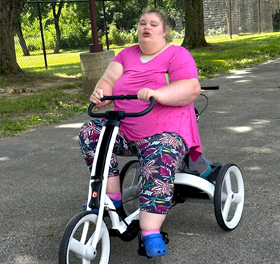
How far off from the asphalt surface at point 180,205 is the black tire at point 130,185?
0.28m

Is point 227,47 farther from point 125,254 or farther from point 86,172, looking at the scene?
point 125,254

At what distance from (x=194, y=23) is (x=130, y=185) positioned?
1344cm

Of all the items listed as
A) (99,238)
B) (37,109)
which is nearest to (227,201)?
(99,238)

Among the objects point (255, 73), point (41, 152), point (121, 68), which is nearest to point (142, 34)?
point (121, 68)

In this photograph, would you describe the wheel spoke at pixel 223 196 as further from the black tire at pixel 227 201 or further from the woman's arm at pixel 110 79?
the woman's arm at pixel 110 79

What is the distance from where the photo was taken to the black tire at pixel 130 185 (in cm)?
359

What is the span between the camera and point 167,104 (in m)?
3.06

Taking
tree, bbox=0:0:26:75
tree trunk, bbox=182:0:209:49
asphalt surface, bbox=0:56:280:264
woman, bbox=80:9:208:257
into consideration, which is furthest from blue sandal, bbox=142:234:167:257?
tree trunk, bbox=182:0:209:49

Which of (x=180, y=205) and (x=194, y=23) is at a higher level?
(x=194, y=23)

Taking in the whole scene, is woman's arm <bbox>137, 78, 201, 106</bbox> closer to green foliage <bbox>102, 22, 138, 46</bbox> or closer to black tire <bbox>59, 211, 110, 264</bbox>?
black tire <bbox>59, 211, 110, 264</bbox>

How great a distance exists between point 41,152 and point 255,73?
6063 mm

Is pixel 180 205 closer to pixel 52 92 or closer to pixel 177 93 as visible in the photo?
pixel 177 93

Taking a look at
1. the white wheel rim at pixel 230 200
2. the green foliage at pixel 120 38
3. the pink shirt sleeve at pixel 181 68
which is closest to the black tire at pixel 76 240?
the white wheel rim at pixel 230 200

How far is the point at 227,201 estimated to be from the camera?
348cm
